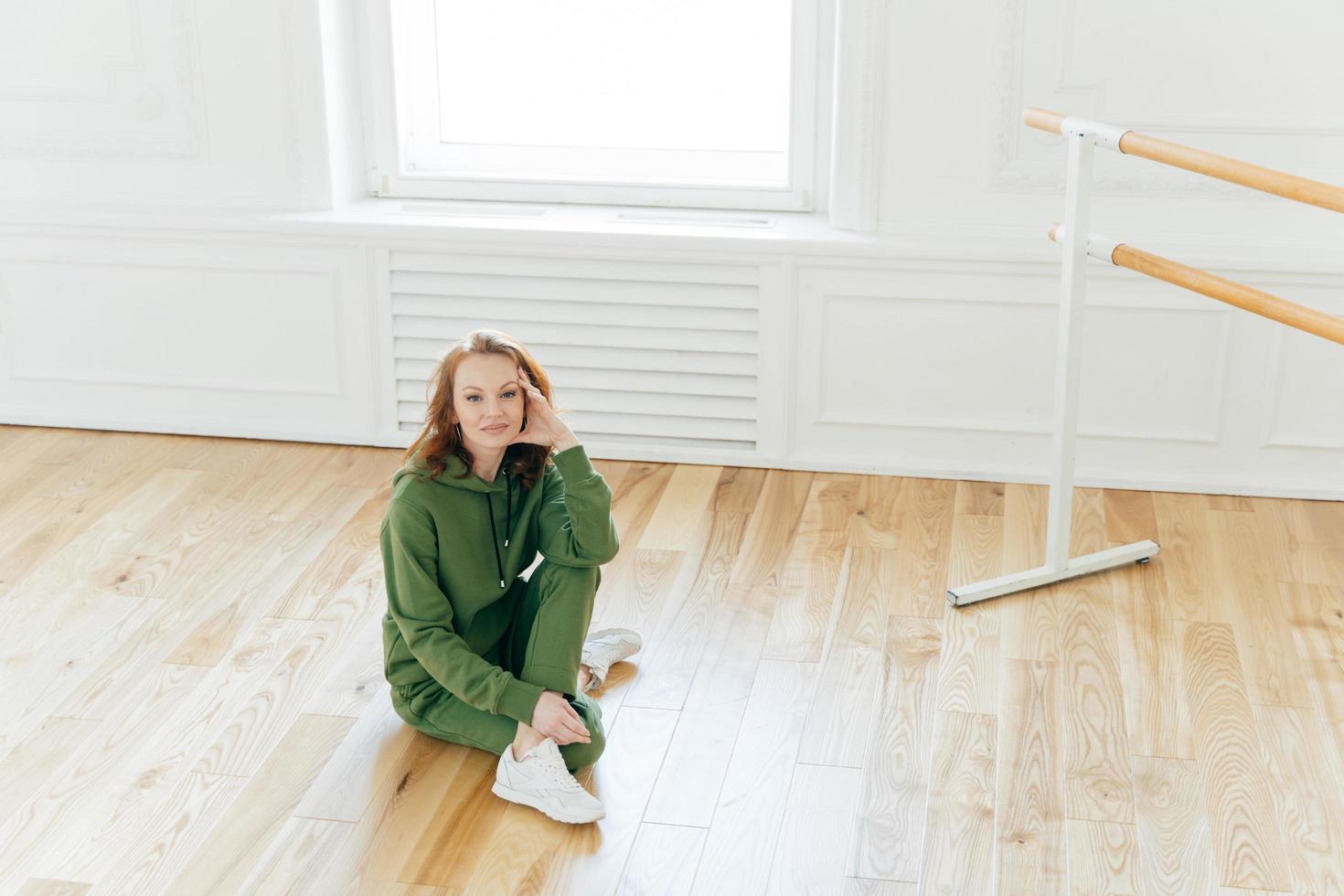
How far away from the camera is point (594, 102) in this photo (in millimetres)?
3404

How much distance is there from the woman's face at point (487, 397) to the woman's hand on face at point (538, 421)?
2 cm

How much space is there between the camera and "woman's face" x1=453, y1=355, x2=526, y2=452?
2.05m

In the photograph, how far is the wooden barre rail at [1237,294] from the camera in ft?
6.56

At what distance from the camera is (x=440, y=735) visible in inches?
86.6

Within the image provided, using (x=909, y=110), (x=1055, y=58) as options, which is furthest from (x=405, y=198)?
(x=1055, y=58)

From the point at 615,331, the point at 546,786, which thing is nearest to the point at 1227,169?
the point at 546,786

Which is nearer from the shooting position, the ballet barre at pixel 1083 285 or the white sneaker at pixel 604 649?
the ballet barre at pixel 1083 285

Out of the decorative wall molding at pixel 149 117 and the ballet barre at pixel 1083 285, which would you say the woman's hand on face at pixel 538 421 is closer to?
the ballet barre at pixel 1083 285

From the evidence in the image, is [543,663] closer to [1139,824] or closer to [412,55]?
[1139,824]

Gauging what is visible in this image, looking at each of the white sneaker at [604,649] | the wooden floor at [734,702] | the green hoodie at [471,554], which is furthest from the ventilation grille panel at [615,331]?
the green hoodie at [471,554]

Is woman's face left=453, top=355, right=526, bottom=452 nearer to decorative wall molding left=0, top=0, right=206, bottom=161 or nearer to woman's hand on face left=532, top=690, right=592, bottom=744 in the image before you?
woman's hand on face left=532, top=690, right=592, bottom=744

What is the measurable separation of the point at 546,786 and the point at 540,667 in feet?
0.56

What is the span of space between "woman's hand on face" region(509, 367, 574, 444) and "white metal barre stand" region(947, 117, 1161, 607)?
3.05 ft

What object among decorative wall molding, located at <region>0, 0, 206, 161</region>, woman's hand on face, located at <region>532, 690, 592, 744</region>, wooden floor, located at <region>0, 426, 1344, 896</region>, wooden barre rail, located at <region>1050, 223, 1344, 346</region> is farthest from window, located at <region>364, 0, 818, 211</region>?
woman's hand on face, located at <region>532, 690, 592, 744</region>
